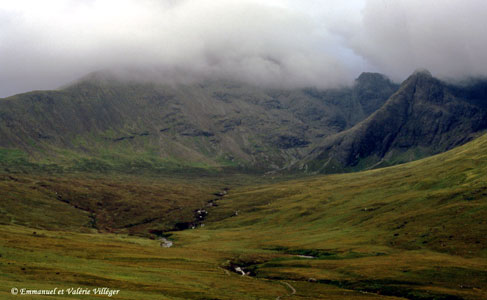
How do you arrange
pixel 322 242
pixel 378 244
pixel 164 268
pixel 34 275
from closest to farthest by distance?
1. pixel 34 275
2. pixel 164 268
3. pixel 378 244
4. pixel 322 242

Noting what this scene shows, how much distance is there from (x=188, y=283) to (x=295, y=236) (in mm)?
106214

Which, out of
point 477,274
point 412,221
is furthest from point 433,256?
point 412,221

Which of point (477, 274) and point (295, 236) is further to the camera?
point (295, 236)

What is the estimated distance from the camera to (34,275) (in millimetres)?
69250

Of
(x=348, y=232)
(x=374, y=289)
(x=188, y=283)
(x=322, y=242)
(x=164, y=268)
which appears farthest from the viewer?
(x=348, y=232)

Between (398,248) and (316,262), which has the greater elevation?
(316,262)

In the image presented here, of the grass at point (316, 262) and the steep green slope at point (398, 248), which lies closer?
the grass at point (316, 262)

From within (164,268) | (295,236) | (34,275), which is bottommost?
(295,236)

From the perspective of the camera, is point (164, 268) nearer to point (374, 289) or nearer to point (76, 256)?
point (76, 256)

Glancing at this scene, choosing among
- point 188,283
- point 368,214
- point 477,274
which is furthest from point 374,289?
point 368,214

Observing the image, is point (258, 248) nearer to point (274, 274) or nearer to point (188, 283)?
point (274, 274)

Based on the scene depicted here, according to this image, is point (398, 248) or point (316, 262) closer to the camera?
point (316, 262)

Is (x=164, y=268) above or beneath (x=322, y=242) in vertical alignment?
above

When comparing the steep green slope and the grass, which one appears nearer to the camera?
the grass
